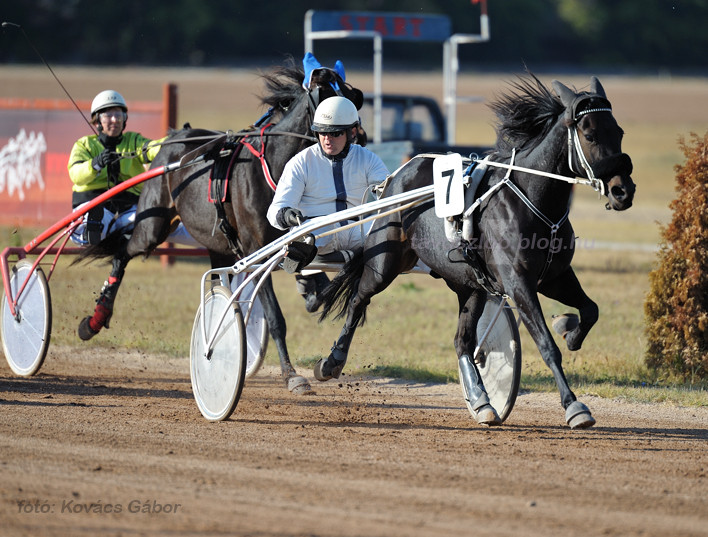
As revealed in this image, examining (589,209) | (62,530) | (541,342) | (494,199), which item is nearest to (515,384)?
(541,342)

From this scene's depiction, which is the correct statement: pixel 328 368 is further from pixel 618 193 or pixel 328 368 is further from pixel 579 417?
pixel 618 193

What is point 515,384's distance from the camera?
18.7 feet

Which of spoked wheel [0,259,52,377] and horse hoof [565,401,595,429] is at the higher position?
spoked wheel [0,259,52,377]

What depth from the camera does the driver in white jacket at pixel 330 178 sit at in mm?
6090

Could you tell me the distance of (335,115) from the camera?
6082 millimetres

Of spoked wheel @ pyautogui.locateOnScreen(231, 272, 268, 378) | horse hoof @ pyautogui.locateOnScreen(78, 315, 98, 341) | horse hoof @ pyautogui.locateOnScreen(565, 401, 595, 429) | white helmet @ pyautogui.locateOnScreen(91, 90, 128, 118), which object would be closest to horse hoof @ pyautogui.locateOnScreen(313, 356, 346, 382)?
spoked wheel @ pyautogui.locateOnScreen(231, 272, 268, 378)

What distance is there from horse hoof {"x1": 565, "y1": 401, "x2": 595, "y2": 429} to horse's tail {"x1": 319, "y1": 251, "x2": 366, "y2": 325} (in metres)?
1.73

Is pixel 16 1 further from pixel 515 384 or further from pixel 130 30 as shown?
pixel 515 384

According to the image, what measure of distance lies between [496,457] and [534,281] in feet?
3.03

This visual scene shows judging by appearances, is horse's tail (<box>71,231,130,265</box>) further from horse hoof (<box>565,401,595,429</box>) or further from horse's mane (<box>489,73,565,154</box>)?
horse hoof (<box>565,401,595,429</box>)

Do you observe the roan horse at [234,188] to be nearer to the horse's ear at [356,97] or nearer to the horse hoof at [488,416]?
the horse's ear at [356,97]

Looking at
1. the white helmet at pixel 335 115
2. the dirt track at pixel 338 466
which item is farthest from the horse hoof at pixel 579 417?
the white helmet at pixel 335 115

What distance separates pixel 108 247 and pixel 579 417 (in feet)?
14.3

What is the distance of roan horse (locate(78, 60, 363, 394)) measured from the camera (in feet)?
22.2
